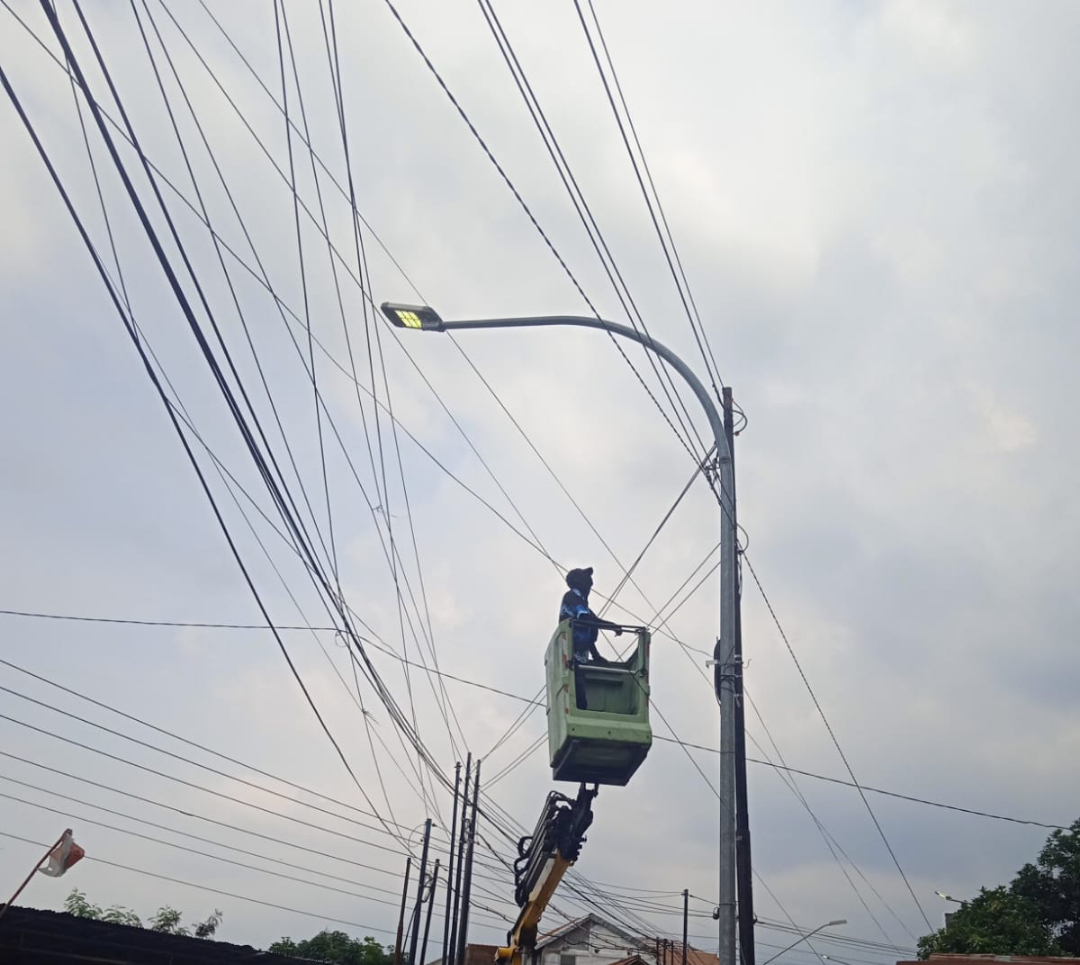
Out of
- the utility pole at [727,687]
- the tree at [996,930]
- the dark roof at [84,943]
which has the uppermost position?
the tree at [996,930]

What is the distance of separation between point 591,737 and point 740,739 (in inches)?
78.2

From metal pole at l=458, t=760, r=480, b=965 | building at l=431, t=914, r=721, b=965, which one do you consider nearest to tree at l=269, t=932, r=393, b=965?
building at l=431, t=914, r=721, b=965

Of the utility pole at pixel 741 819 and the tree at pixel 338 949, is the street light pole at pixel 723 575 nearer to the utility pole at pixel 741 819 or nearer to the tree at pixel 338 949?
the utility pole at pixel 741 819

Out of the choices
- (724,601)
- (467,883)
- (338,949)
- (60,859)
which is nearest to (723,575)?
(724,601)

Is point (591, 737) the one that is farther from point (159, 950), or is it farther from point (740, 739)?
point (159, 950)

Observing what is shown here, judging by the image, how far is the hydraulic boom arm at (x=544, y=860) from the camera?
11477mm

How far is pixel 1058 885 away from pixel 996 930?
3.97m

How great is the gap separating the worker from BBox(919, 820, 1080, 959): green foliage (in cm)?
2829

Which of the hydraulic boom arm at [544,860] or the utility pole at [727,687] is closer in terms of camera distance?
the utility pole at [727,687]

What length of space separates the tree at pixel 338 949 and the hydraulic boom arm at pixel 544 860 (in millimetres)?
38832

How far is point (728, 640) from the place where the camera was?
1016cm

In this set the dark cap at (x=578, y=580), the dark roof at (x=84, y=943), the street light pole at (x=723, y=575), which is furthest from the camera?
the dark roof at (x=84, y=943)

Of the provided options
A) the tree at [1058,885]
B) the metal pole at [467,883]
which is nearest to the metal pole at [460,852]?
the metal pole at [467,883]

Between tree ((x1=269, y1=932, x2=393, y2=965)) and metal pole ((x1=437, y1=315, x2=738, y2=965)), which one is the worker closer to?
metal pole ((x1=437, y1=315, x2=738, y2=965))
